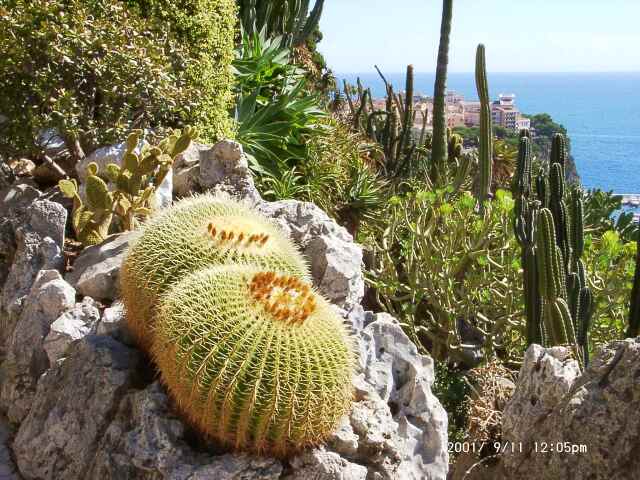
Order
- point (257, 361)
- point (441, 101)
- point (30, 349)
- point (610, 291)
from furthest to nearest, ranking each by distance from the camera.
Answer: point (441, 101) → point (610, 291) → point (30, 349) → point (257, 361)

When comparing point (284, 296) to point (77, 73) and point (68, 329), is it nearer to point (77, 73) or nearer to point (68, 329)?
point (68, 329)

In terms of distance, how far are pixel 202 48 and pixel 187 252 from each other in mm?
3042

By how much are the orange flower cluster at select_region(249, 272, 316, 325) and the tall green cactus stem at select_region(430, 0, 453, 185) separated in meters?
5.57

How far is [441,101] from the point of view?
8.47 meters

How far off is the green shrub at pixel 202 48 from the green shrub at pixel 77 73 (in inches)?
13.3

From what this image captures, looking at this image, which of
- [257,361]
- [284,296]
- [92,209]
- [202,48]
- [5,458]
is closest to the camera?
[257,361]

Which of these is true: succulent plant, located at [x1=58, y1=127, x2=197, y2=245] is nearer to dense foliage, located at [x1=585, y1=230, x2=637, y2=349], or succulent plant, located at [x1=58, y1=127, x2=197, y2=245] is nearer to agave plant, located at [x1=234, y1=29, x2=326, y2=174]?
agave plant, located at [x1=234, y1=29, x2=326, y2=174]

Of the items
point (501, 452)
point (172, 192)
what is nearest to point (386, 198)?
point (172, 192)

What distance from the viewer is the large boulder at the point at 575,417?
2.98 metres

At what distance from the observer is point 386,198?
7027 mm

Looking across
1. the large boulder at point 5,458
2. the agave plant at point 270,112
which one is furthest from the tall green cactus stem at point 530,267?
the large boulder at point 5,458

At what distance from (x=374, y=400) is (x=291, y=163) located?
13.8 feet

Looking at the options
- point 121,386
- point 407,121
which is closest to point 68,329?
point 121,386

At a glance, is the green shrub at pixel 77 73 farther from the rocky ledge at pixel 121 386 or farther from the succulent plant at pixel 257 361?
the succulent plant at pixel 257 361
